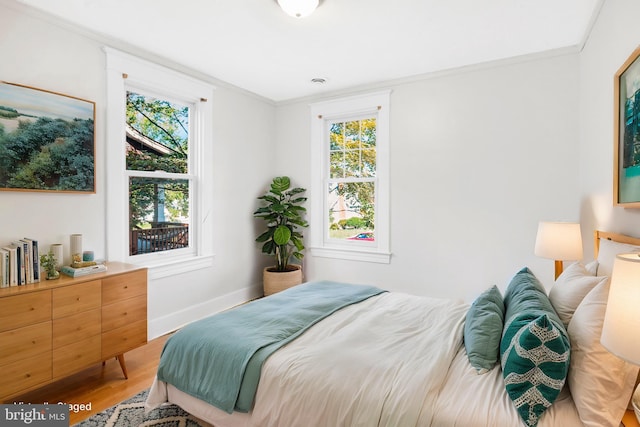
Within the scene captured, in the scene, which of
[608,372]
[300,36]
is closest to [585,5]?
[300,36]

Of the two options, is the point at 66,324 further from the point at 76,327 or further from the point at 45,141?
the point at 45,141

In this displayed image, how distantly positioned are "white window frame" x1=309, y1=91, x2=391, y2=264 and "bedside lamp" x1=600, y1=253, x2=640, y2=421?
119 inches

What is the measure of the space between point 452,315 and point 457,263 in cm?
151

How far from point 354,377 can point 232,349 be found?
25.2 inches

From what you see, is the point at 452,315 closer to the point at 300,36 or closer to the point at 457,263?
the point at 457,263

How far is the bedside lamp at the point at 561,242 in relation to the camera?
238 centimetres

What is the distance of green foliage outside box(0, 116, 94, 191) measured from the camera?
231 centimetres

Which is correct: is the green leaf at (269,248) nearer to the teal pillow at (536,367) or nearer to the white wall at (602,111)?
the white wall at (602,111)

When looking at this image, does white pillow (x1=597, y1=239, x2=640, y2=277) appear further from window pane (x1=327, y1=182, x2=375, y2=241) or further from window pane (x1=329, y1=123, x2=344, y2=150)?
window pane (x1=329, y1=123, x2=344, y2=150)

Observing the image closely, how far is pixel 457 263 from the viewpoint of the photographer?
360 centimetres

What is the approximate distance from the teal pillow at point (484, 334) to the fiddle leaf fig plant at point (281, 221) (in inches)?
104

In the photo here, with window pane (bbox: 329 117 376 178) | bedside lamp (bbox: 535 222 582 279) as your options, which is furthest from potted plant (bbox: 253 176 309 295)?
bedside lamp (bbox: 535 222 582 279)

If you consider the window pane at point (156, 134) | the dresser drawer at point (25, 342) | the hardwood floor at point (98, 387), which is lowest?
the hardwood floor at point (98, 387)

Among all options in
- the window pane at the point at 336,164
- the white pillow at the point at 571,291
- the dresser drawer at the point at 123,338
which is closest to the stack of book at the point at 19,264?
the dresser drawer at the point at 123,338
